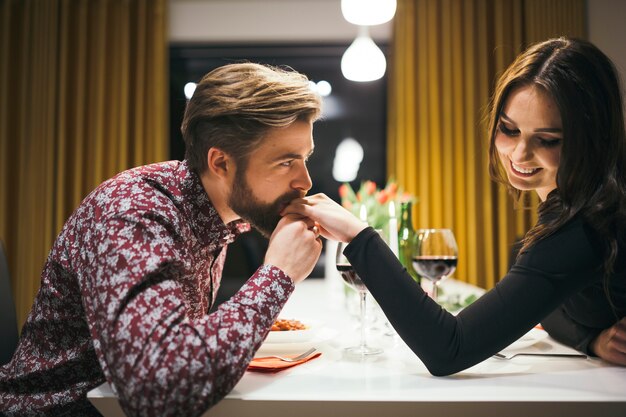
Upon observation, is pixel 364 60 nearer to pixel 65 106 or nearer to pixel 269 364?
pixel 269 364

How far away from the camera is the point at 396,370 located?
1.05 meters

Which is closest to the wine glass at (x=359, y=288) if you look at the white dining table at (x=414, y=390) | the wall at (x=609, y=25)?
the white dining table at (x=414, y=390)

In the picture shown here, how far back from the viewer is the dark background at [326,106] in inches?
173

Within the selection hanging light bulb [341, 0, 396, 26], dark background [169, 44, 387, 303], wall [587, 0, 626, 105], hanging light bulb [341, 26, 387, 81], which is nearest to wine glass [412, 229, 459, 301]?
hanging light bulb [341, 0, 396, 26]

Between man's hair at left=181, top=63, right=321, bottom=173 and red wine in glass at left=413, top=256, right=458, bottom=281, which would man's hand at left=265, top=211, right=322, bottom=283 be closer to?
man's hair at left=181, top=63, right=321, bottom=173

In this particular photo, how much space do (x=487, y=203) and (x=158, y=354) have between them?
3.51 m

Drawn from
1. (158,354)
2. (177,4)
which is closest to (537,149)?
(158,354)

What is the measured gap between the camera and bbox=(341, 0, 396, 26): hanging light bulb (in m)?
2.30

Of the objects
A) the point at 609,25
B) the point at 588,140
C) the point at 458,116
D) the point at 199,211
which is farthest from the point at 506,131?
the point at 609,25

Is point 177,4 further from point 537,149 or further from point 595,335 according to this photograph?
point 595,335

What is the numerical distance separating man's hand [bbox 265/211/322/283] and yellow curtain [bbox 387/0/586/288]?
3.03 m

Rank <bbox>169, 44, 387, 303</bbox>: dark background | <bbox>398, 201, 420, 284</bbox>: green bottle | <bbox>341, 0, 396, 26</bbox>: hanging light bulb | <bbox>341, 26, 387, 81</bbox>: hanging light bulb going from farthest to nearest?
<bbox>169, 44, 387, 303</bbox>: dark background
<bbox>341, 26, 387, 81</bbox>: hanging light bulb
<bbox>341, 0, 396, 26</bbox>: hanging light bulb
<bbox>398, 201, 420, 284</bbox>: green bottle

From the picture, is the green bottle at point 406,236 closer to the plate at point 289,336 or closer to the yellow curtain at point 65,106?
the plate at point 289,336

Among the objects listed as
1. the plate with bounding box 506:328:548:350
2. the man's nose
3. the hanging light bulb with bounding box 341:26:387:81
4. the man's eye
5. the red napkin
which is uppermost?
the hanging light bulb with bounding box 341:26:387:81
